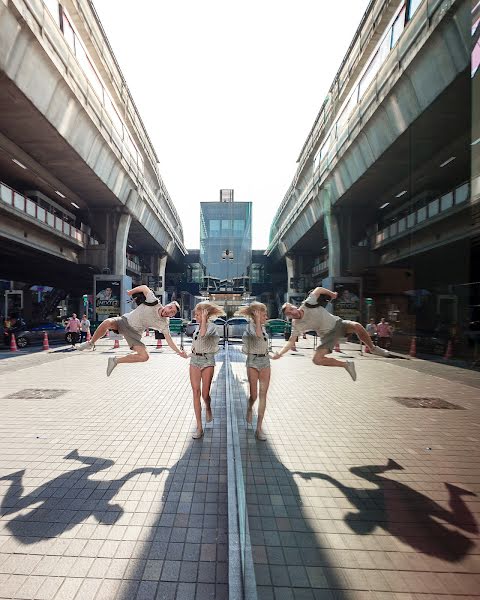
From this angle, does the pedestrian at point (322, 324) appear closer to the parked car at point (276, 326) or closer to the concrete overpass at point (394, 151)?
the concrete overpass at point (394, 151)

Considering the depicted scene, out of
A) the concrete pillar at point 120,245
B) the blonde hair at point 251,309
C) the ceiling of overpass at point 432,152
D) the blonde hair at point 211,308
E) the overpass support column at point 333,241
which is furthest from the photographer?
the concrete pillar at point 120,245

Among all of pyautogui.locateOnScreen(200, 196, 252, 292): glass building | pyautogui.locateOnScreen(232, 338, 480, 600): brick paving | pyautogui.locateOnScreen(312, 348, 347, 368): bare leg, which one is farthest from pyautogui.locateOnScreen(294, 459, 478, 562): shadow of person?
pyautogui.locateOnScreen(200, 196, 252, 292): glass building

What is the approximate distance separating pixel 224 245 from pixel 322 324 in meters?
1.97

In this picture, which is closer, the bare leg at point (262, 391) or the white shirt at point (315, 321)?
the white shirt at point (315, 321)

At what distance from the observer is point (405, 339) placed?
7.04 feet

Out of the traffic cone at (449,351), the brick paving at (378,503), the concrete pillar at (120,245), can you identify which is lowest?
the brick paving at (378,503)

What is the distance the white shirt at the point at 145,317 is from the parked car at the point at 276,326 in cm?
108

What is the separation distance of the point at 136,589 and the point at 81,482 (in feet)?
6.19

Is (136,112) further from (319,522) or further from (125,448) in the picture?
(319,522)

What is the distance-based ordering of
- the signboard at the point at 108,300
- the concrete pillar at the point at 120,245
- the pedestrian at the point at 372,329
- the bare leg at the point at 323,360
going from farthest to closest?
the concrete pillar at the point at 120,245, the signboard at the point at 108,300, the bare leg at the point at 323,360, the pedestrian at the point at 372,329

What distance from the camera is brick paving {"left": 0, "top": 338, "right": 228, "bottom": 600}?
2.60 meters

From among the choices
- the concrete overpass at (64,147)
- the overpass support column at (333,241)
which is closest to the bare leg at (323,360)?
the overpass support column at (333,241)

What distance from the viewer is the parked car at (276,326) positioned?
2988 millimetres

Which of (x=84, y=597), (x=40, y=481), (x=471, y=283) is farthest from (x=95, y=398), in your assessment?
(x=471, y=283)
